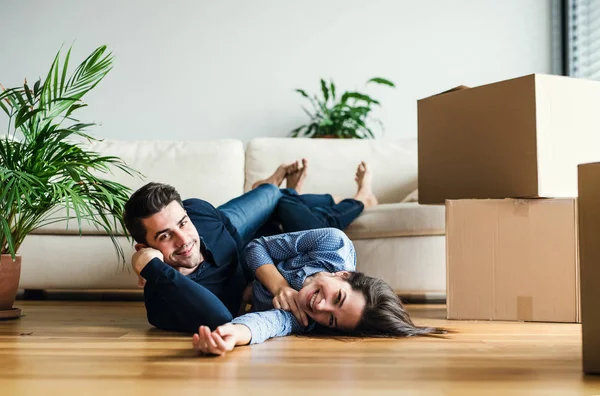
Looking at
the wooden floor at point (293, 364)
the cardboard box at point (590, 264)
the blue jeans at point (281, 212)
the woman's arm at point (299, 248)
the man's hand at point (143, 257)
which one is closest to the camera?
the wooden floor at point (293, 364)

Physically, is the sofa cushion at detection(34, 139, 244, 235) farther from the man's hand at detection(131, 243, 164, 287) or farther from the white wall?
the man's hand at detection(131, 243, 164, 287)

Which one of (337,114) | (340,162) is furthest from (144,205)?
(337,114)

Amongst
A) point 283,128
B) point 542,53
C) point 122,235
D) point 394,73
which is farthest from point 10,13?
A: point 542,53

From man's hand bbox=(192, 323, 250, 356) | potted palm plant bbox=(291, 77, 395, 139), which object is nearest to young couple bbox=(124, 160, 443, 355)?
man's hand bbox=(192, 323, 250, 356)

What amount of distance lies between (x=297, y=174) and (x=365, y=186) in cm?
29

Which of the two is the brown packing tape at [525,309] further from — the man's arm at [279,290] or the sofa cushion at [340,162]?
the sofa cushion at [340,162]

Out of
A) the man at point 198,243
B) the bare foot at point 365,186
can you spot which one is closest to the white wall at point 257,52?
the bare foot at point 365,186

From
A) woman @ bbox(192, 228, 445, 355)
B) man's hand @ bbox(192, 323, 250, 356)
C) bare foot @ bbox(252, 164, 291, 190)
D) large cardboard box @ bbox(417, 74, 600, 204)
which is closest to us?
man's hand @ bbox(192, 323, 250, 356)

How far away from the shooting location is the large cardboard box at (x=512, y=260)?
77.5 inches

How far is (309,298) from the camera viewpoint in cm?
160

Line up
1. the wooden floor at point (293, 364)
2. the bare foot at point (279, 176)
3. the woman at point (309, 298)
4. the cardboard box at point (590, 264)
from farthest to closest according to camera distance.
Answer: the bare foot at point (279, 176)
the woman at point (309, 298)
the cardboard box at point (590, 264)
the wooden floor at point (293, 364)

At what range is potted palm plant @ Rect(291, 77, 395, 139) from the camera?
132 inches

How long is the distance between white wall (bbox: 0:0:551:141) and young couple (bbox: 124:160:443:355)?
5.17ft

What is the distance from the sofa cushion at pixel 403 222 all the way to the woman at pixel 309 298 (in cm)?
57
